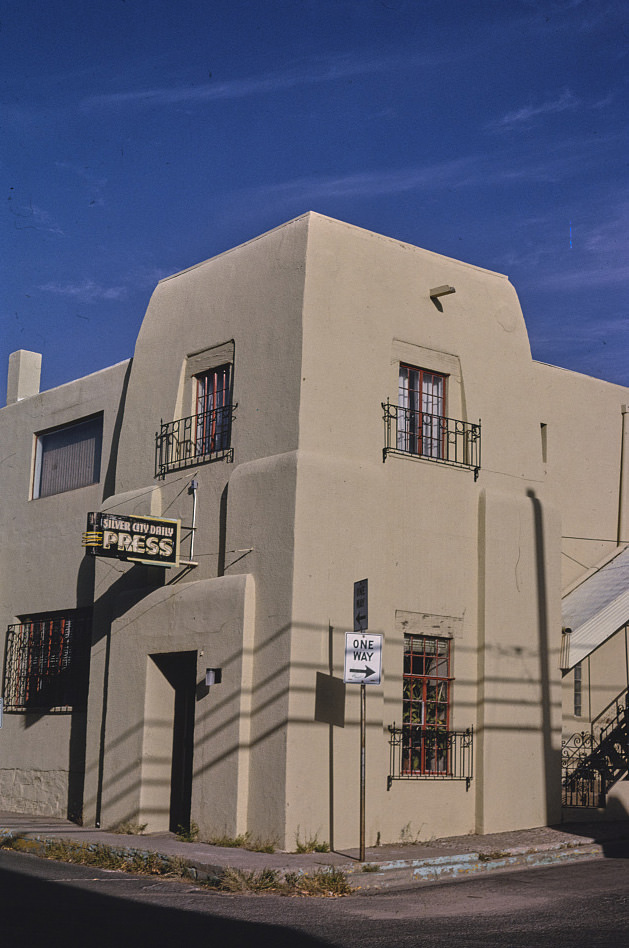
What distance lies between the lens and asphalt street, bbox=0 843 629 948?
8516mm

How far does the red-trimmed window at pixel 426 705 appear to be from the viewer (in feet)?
50.3

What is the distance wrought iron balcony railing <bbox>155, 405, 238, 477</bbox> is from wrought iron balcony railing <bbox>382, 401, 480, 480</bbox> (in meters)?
2.46

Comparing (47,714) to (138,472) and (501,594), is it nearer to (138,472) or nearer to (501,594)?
(138,472)

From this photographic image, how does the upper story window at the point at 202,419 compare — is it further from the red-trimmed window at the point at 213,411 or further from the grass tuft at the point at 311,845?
the grass tuft at the point at 311,845

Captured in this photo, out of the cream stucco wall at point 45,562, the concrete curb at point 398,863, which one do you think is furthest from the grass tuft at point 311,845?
the cream stucco wall at point 45,562

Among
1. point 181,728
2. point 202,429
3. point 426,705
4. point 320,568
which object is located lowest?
point 181,728

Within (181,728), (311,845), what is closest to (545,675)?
(311,845)

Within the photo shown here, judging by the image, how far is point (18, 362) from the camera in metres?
23.7

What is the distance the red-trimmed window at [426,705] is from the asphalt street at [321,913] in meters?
2.93

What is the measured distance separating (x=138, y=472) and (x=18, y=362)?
7098mm

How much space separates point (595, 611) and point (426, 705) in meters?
3.67

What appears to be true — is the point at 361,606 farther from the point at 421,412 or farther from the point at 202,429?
the point at 202,429

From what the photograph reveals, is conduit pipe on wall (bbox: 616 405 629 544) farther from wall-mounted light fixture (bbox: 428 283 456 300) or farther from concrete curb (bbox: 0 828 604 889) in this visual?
concrete curb (bbox: 0 828 604 889)

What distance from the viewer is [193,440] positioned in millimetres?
17172
